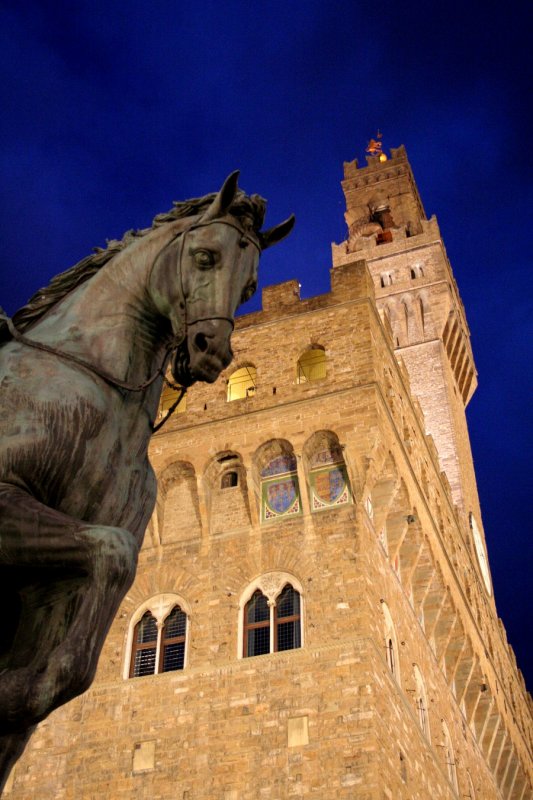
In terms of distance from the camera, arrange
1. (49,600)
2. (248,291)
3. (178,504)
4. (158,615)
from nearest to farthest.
→ (49,600) < (248,291) < (158,615) < (178,504)

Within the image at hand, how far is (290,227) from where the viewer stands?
208 inches

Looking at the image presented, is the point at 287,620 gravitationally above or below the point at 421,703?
above

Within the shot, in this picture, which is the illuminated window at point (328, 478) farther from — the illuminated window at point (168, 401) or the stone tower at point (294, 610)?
the illuminated window at point (168, 401)

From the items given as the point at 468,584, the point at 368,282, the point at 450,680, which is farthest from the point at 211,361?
the point at 468,584

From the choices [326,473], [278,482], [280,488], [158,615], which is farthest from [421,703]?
[158,615]

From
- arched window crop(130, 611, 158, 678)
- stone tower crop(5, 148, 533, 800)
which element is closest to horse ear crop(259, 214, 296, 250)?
stone tower crop(5, 148, 533, 800)

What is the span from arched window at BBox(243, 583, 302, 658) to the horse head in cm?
1376

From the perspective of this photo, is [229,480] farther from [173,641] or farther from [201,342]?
[201,342]

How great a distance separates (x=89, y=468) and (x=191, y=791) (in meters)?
14.0

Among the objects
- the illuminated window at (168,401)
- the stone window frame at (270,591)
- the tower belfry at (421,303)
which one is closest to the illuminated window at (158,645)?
the stone window frame at (270,591)

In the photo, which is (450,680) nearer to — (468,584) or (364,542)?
(468,584)

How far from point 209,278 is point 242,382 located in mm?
17843

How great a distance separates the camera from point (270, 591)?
733 inches

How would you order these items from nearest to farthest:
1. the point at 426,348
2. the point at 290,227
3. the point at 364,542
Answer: the point at 290,227 → the point at 364,542 → the point at 426,348
